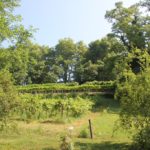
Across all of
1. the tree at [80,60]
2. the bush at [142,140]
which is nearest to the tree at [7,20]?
the bush at [142,140]

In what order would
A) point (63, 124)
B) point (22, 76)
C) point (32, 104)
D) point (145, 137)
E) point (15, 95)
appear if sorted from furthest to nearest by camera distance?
point (22, 76)
point (32, 104)
point (63, 124)
point (15, 95)
point (145, 137)

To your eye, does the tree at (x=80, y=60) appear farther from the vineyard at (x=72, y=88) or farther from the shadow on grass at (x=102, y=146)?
the shadow on grass at (x=102, y=146)

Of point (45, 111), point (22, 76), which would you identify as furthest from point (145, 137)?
point (22, 76)

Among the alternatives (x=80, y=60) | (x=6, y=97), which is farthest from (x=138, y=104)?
(x=80, y=60)

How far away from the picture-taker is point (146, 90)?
52.0 feet

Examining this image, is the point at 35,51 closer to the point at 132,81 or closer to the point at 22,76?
the point at 22,76

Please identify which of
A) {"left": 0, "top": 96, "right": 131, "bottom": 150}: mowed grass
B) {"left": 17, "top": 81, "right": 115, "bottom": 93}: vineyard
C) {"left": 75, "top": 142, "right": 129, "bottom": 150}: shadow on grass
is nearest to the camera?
{"left": 75, "top": 142, "right": 129, "bottom": 150}: shadow on grass

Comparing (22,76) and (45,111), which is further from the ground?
(22,76)

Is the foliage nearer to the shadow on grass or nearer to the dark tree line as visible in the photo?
the dark tree line

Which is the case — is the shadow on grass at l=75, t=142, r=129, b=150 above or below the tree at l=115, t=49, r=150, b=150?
below

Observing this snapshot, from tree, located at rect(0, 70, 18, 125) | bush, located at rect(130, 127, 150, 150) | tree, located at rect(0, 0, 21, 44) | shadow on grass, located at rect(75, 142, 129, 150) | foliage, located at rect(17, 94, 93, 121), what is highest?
tree, located at rect(0, 0, 21, 44)

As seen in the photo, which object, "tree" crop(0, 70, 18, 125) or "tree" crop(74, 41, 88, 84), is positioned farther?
"tree" crop(74, 41, 88, 84)

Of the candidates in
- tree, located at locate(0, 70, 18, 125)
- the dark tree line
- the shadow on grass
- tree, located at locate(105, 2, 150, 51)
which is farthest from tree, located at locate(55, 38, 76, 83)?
the shadow on grass

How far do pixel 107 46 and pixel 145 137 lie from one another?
52.3 m
